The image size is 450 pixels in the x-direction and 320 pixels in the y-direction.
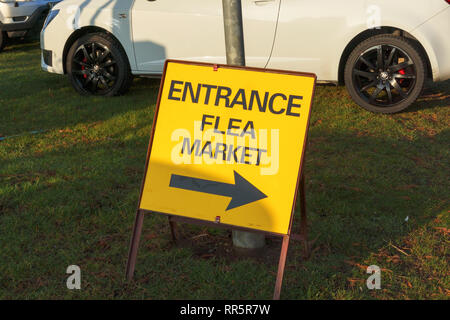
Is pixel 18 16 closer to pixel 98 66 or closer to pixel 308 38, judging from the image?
pixel 98 66

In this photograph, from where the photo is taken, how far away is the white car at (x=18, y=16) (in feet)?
38.9

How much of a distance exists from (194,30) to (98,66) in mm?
1427

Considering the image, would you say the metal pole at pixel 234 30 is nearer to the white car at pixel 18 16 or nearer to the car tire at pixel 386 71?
the car tire at pixel 386 71

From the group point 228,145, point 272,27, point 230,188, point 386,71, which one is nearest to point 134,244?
point 230,188

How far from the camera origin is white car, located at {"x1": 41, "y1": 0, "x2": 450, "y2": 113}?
680 centimetres

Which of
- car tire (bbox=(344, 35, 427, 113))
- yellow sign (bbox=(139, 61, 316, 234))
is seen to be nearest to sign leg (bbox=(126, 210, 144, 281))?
yellow sign (bbox=(139, 61, 316, 234))

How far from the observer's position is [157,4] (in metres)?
7.47

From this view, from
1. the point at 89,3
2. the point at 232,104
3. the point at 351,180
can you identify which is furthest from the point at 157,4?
the point at 232,104

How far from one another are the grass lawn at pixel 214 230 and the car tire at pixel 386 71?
0.18 meters

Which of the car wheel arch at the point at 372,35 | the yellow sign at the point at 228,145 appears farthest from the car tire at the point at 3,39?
the yellow sign at the point at 228,145

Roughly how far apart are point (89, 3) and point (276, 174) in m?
5.04

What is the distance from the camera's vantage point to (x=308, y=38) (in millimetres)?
7047

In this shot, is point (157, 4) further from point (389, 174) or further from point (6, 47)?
point (6, 47)
